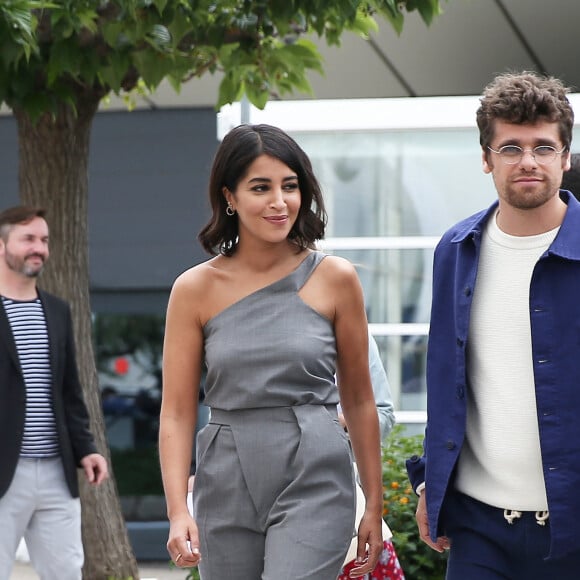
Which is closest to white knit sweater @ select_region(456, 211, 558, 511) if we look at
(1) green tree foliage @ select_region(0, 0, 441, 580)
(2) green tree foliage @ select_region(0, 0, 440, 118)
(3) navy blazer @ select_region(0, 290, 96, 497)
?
(1) green tree foliage @ select_region(0, 0, 441, 580)

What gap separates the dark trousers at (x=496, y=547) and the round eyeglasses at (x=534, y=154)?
847 millimetres

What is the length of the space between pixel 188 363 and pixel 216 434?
8.7 inches

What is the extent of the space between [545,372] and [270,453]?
0.73m

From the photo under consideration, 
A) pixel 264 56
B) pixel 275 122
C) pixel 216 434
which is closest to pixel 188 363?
pixel 216 434

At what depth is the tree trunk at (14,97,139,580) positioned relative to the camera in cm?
801

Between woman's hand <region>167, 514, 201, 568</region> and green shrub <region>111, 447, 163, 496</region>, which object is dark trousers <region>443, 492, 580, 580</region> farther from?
green shrub <region>111, 447, 163, 496</region>

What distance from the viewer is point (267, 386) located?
354 centimetres

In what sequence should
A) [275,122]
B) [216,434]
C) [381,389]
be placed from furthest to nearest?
[275,122], [381,389], [216,434]

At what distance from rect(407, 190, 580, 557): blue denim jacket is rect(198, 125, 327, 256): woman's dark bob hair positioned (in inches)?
16.5

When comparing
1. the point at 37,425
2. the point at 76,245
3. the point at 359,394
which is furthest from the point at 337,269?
the point at 76,245

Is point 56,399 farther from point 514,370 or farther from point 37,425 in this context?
point 514,370

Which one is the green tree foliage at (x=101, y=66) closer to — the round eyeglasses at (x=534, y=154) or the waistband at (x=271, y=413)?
the waistband at (x=271, y=413)

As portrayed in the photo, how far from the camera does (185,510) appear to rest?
11.8 ft

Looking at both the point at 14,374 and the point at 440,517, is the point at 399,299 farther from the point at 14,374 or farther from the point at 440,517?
the point at 440,517
